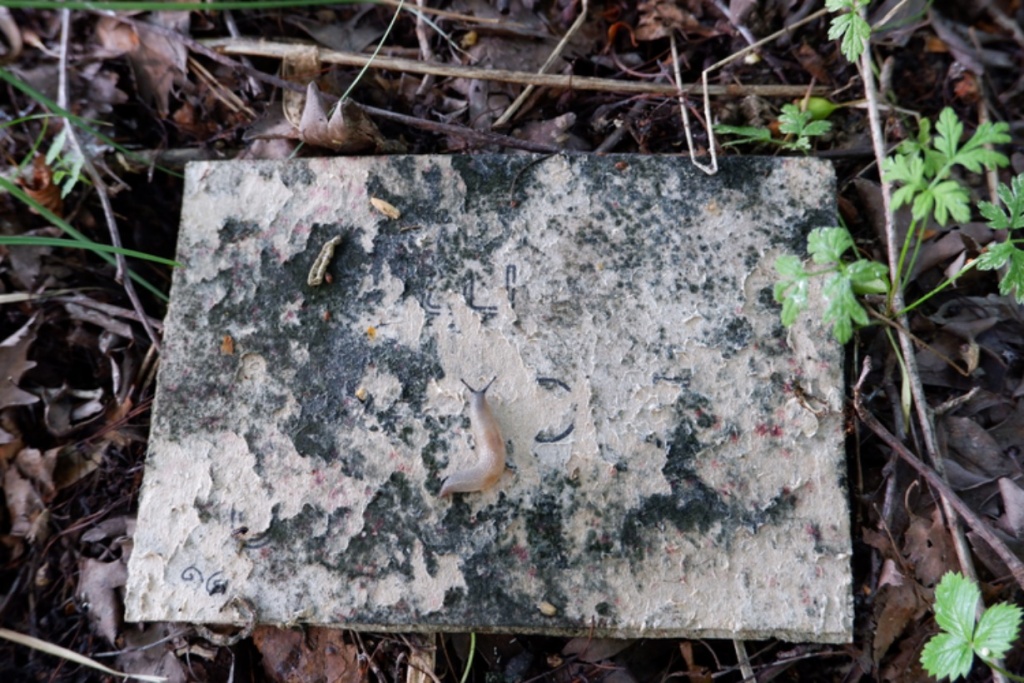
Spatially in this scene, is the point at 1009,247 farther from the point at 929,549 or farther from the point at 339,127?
the point at 339,127

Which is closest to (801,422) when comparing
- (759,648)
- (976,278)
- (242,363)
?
(759,648)

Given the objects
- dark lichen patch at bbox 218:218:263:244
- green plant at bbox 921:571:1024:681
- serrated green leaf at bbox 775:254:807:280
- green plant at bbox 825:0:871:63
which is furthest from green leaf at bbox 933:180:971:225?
dark lichen patch at bbox 218:218:263:244

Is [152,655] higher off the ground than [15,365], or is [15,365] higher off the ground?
[15,365]

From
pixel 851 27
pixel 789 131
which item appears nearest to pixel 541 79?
pixel 789 131

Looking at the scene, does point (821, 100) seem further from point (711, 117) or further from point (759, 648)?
point (759, 648)

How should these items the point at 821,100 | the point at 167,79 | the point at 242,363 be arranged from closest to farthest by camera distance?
the point at 242,363
the point at 821,100
the point at 167,79

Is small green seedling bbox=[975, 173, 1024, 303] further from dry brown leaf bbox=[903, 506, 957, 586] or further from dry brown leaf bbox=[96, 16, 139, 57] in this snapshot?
dry brown leaf bbox=[96, 16, 139, 57]
